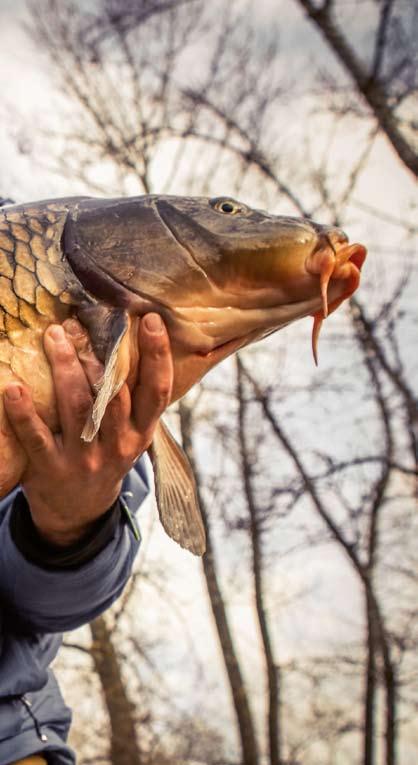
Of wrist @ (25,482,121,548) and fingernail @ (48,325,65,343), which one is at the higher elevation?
fingernail @ (48,325,65,343)

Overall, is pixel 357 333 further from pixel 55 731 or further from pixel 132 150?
pixel 55 731

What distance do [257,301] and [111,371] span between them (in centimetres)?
38

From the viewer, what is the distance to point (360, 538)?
34.2 ft

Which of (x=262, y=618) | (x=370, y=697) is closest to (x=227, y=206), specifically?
(x=262, y=618)

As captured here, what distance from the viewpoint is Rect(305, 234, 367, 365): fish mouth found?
5.04ft

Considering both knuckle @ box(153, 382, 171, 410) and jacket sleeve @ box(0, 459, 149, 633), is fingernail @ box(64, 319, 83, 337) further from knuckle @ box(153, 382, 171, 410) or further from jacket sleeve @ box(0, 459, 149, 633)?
jacket sleeve @ box(0, 459, 149, 633)

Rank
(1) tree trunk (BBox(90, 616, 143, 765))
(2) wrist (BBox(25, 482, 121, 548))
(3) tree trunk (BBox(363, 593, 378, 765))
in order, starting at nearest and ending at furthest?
(2) wrist (BBox(25, 482, 121, 548))
(1) tree trunk (BBox(90, 616, 143, 765))
(3) tree trunk (BBox(363, 593, 378, 765))

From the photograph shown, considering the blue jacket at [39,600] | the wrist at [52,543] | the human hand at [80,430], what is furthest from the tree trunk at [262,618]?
the human hand at [80,430]

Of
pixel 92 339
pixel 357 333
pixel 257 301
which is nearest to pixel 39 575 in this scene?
pixel 92 339

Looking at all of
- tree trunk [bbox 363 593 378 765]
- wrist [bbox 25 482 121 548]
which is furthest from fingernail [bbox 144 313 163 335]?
tree trunk [bbox 363 593 378 765]

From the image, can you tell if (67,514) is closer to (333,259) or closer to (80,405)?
(80,405)

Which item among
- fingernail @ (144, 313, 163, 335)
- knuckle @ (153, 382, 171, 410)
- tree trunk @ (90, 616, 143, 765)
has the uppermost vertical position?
tree trunk @ (90, 616, 143, 765)

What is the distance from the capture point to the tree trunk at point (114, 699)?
9.62 meters

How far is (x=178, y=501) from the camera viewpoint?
5.83 feet
